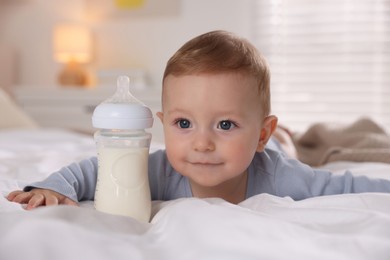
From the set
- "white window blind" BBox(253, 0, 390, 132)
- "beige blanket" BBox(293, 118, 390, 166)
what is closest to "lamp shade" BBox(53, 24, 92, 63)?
"white window blind" BBox(253, 0, 390, 132)

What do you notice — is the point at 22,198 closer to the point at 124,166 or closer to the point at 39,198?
the point at 39,198

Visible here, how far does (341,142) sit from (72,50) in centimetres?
229

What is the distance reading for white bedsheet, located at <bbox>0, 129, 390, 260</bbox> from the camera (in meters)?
0.67

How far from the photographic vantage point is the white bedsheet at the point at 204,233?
67 cm

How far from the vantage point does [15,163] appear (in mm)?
1616

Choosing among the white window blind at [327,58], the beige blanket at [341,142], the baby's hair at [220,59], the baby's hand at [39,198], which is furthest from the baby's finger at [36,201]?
the white window blind at [327,58]

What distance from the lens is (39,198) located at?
3.20 feet

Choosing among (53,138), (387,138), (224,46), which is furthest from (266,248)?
(53,138)

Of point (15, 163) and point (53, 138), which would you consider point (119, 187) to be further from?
point (53, 138)

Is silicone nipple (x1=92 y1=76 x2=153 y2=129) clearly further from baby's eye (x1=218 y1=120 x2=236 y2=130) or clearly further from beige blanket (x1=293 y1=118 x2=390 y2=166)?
beige blanket (x1=293 y1=118 x2=390 y2=166)

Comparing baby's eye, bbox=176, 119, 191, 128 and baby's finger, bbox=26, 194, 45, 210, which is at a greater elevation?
baby's eye, bbox=176, 119, 191, 128

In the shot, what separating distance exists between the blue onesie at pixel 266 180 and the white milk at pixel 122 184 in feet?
0.40

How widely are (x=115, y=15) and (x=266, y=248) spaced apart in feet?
12.2

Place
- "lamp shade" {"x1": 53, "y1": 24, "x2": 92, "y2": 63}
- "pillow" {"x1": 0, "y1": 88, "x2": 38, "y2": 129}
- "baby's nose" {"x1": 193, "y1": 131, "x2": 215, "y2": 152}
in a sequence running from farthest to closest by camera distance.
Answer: "lamp shade" {"x1": 53, "y1": 24, "x2": 92, "y2": 63}, "pillow" {"x1": 0, "y1": 88, "x2": 38, "y2": 129}, "baby's nose" {"x1": 193, "y1": 131, "x2": 215, "y2": 152}
